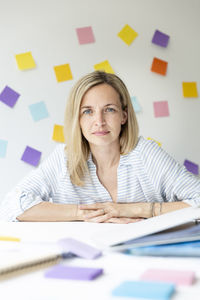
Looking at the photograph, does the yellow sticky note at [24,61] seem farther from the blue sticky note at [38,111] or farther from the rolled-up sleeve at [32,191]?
the rolled-up sleeve at [32,191]

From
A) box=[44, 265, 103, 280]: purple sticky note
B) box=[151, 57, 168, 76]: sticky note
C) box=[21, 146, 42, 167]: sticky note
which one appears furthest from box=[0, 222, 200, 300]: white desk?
box=[151, 57, 168, 76]: sticky note

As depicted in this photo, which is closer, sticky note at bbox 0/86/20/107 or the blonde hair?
the blonde hair

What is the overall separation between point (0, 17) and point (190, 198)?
1.54 metres

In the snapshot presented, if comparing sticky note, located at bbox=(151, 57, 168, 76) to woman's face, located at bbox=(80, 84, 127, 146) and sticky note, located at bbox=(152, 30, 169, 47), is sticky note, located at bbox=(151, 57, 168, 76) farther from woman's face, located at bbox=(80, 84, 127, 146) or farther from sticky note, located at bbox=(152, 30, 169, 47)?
woman's face, located at bbox=(80, 84, 127, 146)

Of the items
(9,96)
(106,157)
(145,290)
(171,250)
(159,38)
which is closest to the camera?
(145,290)

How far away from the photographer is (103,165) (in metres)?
1.62

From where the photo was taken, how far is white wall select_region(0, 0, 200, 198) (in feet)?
7.39

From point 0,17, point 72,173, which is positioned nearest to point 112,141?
point 72,173

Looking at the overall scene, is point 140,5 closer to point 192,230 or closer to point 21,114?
point 21,114

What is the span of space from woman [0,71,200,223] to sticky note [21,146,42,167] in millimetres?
635

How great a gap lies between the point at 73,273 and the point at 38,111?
1.84 metres

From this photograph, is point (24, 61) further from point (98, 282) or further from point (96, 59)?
point (98, 282)

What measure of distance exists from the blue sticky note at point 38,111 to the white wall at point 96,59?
0.08ft

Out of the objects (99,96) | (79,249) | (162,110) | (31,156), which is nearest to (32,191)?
(99,96)
